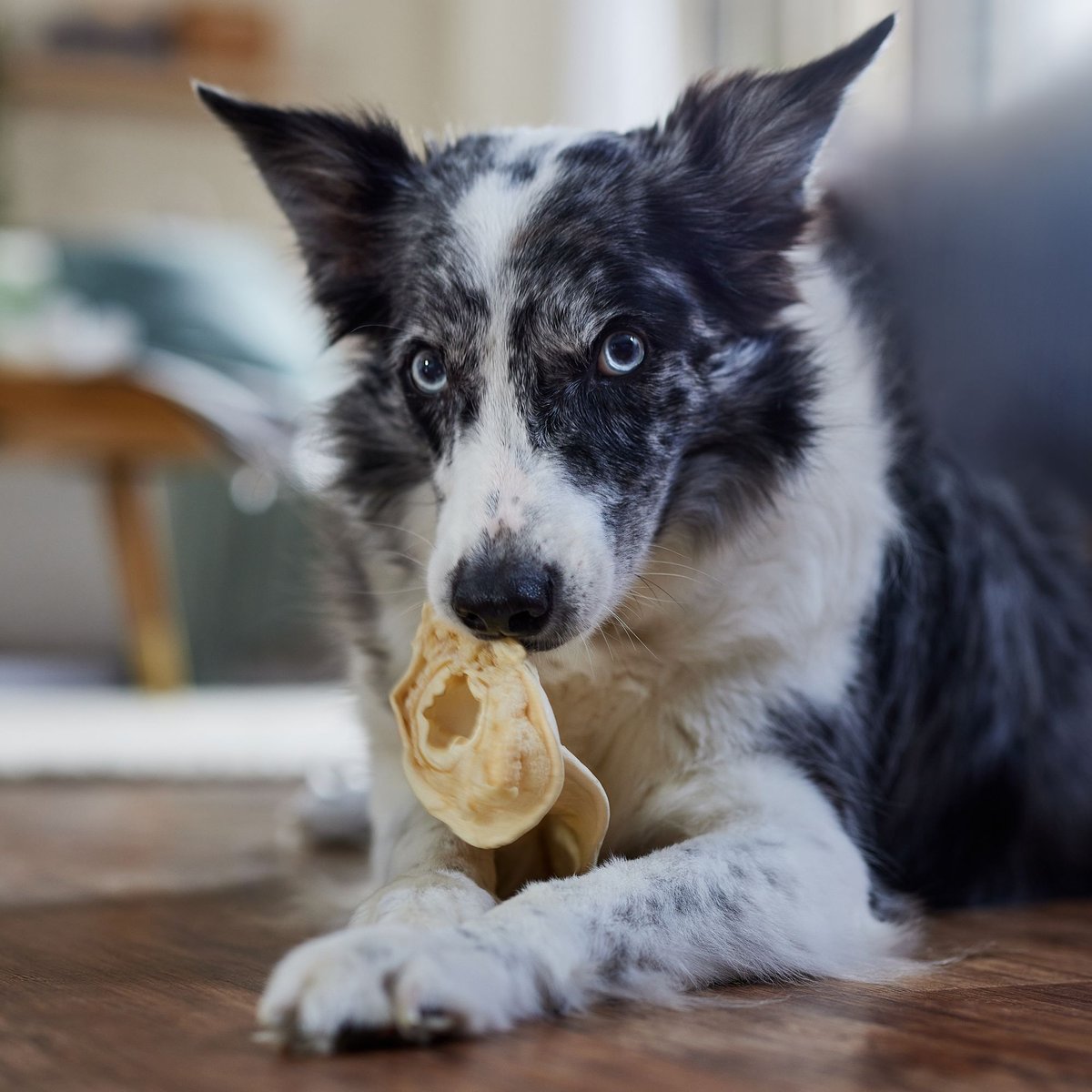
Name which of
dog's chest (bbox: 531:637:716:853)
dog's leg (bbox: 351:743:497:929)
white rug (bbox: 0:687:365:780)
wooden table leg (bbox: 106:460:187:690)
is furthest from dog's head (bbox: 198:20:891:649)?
wooden table leg (bbox: 106:460:187:690)

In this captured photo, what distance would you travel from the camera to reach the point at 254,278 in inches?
270

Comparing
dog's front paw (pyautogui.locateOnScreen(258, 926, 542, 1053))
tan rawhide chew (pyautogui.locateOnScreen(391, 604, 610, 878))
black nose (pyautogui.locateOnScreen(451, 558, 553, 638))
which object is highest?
black nose (pyautogui.locateOnScreen(451, 558, 553, 638))

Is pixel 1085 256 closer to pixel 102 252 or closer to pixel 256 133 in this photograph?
pixel 256 133

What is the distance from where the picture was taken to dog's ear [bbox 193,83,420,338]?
83.7 inches

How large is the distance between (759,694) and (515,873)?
406 mm

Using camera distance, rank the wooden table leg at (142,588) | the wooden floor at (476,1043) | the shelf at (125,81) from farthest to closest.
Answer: the shelf at (125,81) < the wooden table leg at (142,588) < the wooden floor at (476,1043)

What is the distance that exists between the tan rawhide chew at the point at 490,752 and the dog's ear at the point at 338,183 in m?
0.66

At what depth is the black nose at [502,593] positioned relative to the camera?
163 centimetres

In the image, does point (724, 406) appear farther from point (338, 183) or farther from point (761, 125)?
point (338, 183)

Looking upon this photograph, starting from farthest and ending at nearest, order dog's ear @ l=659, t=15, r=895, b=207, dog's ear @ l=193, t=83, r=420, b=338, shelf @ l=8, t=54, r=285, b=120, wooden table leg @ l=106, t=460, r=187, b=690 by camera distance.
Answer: shelf @ l=8, t=54, r=285, b=120
wooden table leg @ l=106, t=460, r=187, b=690
dog's ear @ l=193, t=83, r=420, b=338
dog's ear @ l=659, t=15, r=895, b=207

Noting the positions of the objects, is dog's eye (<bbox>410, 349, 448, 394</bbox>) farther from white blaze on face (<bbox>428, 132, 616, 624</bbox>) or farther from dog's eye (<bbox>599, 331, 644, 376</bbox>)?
dog's eye (<bbox>599, 331, 644, 376</bbox>)

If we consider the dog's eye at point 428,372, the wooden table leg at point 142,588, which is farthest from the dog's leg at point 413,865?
the wooden table leg at point 142,588

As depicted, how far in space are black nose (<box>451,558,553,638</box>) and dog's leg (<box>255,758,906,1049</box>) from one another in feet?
0.98

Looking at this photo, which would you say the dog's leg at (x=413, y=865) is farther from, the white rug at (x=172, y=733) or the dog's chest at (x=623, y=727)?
the white rug at (x=172, y=733)
